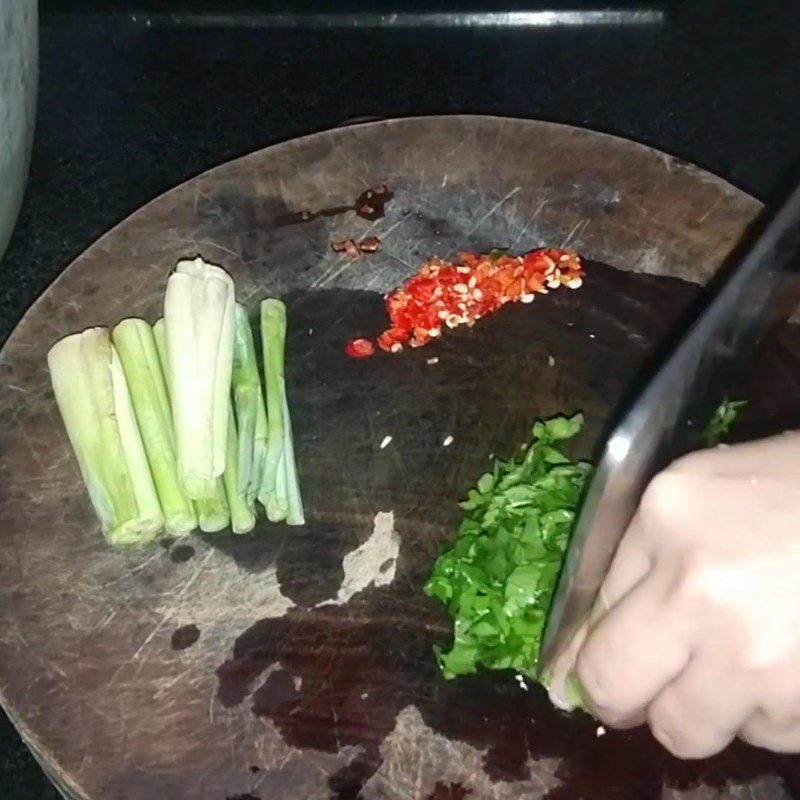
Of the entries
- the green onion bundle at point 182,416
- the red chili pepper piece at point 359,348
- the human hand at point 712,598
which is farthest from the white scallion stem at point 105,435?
the human hand at point 712,598

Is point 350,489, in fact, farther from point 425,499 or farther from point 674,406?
point 674,406

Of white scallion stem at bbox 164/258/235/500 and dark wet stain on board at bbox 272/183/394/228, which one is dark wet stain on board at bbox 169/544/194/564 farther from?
dark wet stain on board at bbox 272/183/394/228

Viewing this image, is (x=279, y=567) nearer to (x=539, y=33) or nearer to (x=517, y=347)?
(x=517, y=347)

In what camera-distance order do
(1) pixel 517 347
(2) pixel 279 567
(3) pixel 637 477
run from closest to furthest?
(3) pixel 637 477 → (2) pixel 279 567 → (1) pixel 517 347

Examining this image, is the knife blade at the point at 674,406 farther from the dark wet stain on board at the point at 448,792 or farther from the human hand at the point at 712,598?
the dark wet stain on board at the point at 448,792

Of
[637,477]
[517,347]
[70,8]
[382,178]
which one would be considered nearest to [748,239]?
[517,347]

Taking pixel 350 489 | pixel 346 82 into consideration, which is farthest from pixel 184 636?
pixel 346 82
